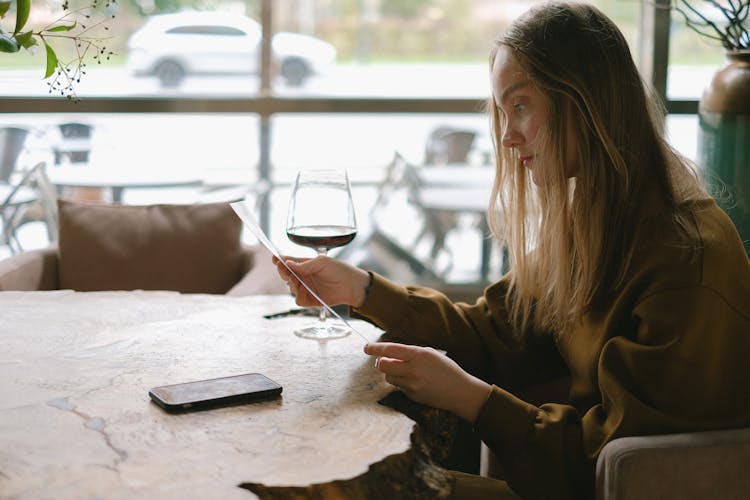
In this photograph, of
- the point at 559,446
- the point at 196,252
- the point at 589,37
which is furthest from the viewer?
the point at 196,252

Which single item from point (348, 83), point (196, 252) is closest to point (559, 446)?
point (196, 252)

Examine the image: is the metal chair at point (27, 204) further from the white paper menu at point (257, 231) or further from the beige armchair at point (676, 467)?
the beige armchair at point (676, 467)

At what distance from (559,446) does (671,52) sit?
9.73 feet

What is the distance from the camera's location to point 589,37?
1639 millimetres

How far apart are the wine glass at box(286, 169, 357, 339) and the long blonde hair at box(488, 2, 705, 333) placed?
38cm

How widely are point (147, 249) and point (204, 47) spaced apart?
1.63m

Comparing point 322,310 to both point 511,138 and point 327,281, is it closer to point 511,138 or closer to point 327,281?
point 327,281

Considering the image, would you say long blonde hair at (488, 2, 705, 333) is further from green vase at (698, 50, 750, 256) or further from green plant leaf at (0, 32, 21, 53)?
green vase at (698, 50, 750, 256)

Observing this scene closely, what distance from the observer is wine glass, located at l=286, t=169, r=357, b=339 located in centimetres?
177

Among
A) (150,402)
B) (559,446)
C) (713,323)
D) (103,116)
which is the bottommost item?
(559,446)

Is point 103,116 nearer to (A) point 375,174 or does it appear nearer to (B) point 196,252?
(A) point 375,174

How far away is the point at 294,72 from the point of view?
412 cm

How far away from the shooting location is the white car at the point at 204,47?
158 inches

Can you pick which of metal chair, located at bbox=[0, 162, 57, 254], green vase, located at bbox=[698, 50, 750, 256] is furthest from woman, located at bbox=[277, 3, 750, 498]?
metal chair, located at bbox=[0, 162, 57, 254]
